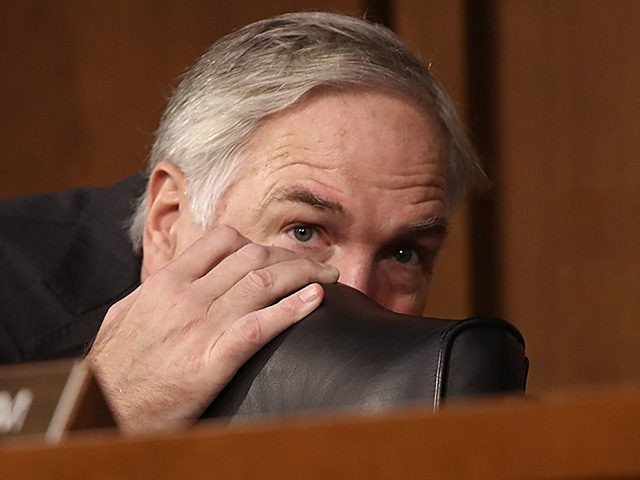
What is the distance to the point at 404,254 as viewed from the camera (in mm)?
1456

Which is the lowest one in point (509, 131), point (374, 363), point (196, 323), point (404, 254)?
point (509, 131)

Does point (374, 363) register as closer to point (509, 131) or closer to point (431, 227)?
point (431, 227)

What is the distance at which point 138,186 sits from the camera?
1783 mm

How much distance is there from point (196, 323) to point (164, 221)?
493mm

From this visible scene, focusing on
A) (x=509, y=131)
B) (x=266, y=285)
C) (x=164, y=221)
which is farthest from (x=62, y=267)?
(x=509, y=131)

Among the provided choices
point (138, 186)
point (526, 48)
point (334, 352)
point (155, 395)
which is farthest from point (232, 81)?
point (526, 48)

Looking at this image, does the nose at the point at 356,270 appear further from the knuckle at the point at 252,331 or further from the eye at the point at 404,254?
the knuckle at the point at 252,331

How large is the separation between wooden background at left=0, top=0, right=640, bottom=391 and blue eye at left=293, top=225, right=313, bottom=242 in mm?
948

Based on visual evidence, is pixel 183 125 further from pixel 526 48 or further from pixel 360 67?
pixel 526 48

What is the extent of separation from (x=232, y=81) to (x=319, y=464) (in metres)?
1.15

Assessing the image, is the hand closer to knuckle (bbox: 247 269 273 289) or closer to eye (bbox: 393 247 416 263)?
knuckle (bbox: 247 269 273 289)

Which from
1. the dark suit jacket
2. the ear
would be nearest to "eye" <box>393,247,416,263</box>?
the ear

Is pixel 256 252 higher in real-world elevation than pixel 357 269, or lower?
higher

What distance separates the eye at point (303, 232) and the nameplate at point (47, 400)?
2.92 ft
